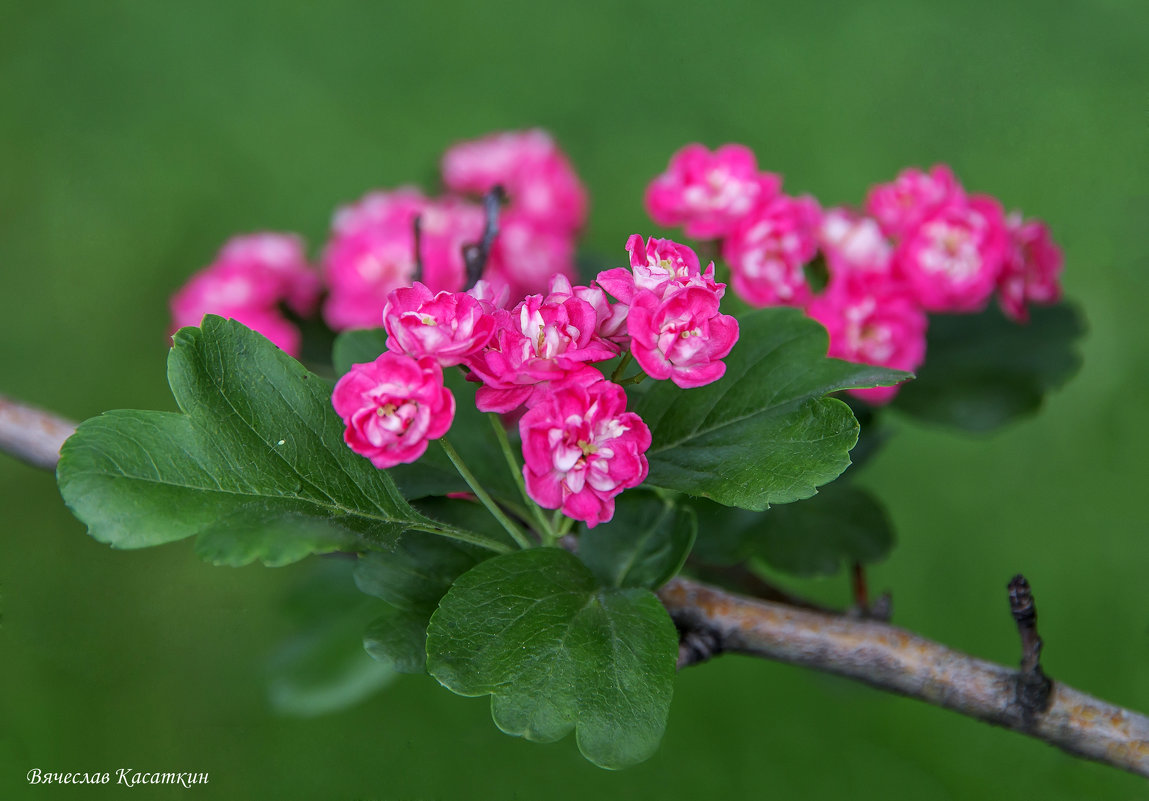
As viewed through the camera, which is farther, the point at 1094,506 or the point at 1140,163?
the point at 1140,163

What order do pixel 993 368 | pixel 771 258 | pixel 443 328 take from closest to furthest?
pixel 443 328 → pixel 771 258 → pixel 993 368

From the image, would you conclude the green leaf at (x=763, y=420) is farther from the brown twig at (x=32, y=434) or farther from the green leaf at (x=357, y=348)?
the brown twig at (x=32, y=434)

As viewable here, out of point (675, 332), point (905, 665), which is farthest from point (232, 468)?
point (905, 665)

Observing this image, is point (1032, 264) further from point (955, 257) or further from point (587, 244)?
point (587, 244)

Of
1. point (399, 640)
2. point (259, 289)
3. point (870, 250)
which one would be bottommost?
point (399, 640)

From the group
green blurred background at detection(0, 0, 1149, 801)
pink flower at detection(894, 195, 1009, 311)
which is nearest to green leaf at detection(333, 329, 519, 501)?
pink flower at detection(894, 195, 1009, 311)

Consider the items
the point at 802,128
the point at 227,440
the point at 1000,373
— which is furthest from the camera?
the point at 802,128

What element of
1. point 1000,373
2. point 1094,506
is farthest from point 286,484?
point 1094,506

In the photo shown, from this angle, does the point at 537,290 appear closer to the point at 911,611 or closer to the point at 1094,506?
the point at 911,611
